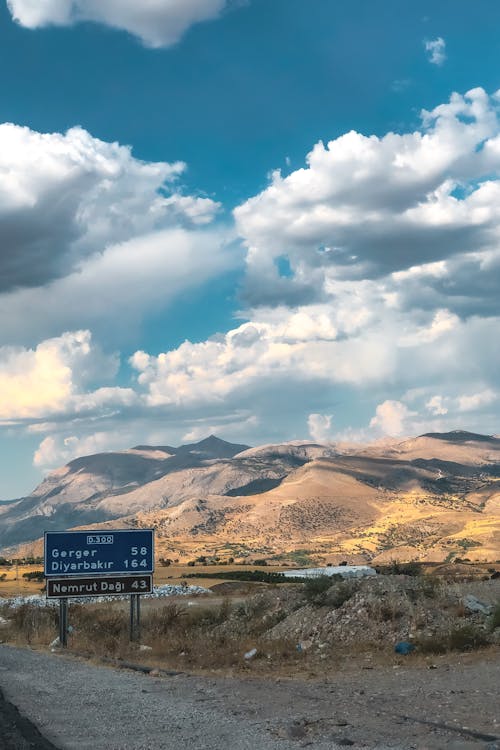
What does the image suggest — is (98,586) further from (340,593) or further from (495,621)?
(495,621)

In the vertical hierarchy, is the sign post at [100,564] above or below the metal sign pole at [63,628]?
above

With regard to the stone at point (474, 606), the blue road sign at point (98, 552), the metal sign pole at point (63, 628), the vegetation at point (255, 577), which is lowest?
the vegetation at point (255, 577)

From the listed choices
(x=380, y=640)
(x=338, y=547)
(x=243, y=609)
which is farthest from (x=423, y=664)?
(x=338, y=547)

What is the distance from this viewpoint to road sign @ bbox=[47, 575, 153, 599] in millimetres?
24594

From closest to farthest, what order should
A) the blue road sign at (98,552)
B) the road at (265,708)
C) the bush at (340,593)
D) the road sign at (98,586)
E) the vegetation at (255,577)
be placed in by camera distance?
1. the road at (265,708)
2. the bush at (340,593)
3. the road sign at (98,586)
4. the blue road sign at (98,552)
5. the vegetation at (255,577)

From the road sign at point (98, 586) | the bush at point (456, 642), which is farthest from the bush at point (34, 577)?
the bush at point (456, 642)

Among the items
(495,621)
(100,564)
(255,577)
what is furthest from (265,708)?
(255,577)

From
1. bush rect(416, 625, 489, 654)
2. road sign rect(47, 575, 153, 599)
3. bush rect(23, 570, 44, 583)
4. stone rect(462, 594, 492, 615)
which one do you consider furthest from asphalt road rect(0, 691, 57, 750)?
bush rect(23, 570, 44, 583)

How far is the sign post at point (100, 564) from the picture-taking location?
973 inches

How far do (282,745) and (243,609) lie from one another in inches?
746

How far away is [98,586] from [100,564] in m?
0.73

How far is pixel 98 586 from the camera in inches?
991

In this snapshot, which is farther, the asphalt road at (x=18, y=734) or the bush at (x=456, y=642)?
the bush at (x=456, y=642)

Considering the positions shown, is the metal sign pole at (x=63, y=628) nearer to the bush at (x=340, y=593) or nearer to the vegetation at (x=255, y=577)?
the bush at (x=340, y=593)
